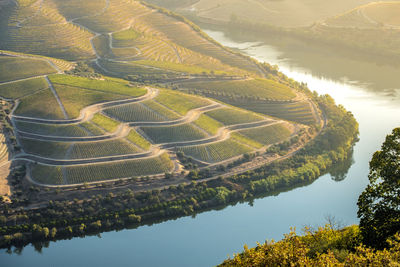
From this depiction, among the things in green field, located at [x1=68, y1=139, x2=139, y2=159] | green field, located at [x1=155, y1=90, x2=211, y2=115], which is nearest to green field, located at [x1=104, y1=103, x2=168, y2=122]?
green field, located at [x1=155, y1=90, x2=211, y2=115]

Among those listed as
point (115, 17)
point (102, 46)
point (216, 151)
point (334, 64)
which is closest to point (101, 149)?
point (216, 151)

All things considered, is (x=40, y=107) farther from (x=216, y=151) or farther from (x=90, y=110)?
(x=216, y=151)

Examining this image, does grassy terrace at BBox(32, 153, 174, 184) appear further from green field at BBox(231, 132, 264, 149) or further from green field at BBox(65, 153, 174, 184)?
green field at BBox(231, 132, 264, 149)

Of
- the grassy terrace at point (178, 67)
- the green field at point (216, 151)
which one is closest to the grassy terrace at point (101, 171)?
the green field at point (216, 151)

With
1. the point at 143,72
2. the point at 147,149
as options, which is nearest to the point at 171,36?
the point at 143,72

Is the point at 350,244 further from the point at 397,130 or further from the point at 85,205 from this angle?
the point at 85,205
